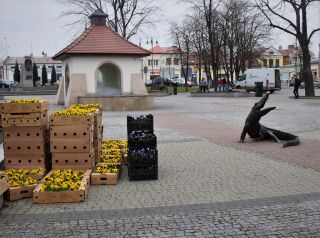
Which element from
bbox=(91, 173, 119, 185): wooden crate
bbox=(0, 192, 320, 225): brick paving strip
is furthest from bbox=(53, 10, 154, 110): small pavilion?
bbox=(0, 192, 320, 225): brick paving strip

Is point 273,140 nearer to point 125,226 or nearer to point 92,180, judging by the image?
point 92,180

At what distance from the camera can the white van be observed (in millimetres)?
47750

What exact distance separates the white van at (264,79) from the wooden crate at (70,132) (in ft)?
134

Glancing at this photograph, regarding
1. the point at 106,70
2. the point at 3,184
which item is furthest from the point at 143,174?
the point at 106,70

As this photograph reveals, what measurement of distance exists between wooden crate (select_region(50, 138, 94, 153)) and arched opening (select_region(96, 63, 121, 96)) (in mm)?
20639

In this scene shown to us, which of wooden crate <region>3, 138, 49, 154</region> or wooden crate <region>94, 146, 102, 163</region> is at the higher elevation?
wooden crate <region>3, 138, 49, 154</region>

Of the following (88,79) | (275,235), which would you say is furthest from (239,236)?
(88,79)

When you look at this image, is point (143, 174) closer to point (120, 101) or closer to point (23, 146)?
point (23, 146)

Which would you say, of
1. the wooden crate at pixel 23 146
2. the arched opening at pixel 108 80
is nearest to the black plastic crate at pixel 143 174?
the wooden crate at pixel 23 146

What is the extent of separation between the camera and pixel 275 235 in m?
5.29

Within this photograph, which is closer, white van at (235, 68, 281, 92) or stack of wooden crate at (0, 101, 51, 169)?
stack of wooden crate at (0, 101, 51, 169)

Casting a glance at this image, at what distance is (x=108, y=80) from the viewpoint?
2894 centimetres

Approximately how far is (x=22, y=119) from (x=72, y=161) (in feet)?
3.55

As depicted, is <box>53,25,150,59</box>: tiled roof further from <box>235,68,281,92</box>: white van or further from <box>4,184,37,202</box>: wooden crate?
<box>235,68,281,92</box>: white van
